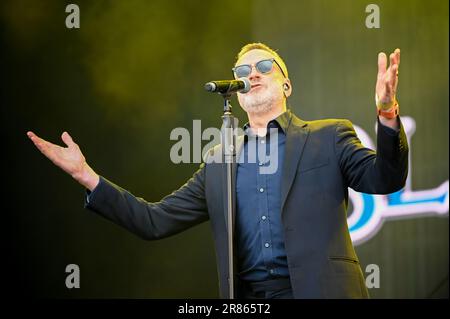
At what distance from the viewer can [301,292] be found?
102 inches

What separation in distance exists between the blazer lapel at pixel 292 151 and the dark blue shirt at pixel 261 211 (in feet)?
0.17

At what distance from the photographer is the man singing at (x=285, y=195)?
259cm

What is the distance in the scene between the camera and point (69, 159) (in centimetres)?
281

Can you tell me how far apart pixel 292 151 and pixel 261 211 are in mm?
292

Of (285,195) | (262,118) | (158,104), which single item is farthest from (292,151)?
(158,104)

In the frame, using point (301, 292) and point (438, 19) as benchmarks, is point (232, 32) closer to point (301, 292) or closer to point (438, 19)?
point (438, 19)

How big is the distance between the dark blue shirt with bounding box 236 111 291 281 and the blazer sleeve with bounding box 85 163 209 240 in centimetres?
Answer: 34

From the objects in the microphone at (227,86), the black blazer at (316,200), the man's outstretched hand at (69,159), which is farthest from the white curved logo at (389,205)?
the man's outstretched hand at (69,159)

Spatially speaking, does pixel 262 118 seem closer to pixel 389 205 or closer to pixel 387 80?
pixel 387 80

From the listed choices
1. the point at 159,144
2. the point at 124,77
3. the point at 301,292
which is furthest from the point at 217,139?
the point at 301,292

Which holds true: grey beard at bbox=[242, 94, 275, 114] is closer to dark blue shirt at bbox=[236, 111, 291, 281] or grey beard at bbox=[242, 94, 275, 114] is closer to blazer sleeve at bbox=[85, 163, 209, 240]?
dark blue shirt at bbox=[236, 111, 291, 281]

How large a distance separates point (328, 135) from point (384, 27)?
2382mm

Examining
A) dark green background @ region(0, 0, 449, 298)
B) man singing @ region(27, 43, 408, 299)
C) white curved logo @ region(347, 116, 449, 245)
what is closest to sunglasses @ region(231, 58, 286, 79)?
man singing @ region(27, 43, 408, 299)

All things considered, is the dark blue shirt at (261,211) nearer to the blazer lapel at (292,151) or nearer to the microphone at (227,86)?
the blazer lapel at (292,151)
